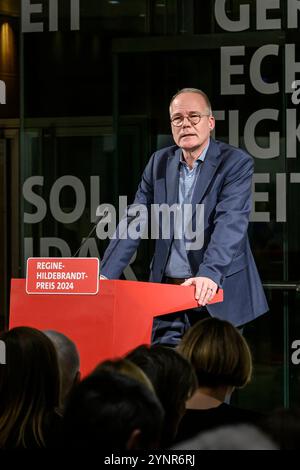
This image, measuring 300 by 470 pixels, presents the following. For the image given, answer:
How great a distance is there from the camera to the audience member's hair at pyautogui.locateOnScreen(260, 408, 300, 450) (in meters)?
3.03

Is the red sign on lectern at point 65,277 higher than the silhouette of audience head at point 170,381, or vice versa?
the red sign on lectern at point 65,277

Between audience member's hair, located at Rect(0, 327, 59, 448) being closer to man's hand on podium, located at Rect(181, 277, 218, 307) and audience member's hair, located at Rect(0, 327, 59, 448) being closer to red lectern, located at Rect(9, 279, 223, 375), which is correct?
red lectern, located at Rect(9, 279, 223, 375)

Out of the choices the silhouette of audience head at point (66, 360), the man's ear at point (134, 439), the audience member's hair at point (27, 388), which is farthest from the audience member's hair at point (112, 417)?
the silhouette of audience head at point (66, 360)

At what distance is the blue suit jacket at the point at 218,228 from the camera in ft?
15.6

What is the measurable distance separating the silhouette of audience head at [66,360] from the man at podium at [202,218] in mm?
506

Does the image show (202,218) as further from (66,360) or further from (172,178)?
(66,360)

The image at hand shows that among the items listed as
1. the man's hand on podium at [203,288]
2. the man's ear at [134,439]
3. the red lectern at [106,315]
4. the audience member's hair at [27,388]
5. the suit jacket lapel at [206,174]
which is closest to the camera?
the man's ear at [134,439]

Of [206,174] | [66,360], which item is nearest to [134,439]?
[66,360]

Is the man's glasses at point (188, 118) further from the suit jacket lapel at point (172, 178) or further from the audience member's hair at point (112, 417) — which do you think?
the audience member's hair at point (112, 417)

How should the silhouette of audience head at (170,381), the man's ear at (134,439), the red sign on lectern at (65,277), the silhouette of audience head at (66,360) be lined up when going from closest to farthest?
the man's ear at (134,439) → the silhouette of audience head at (170,381) → the silhouette of audience head at (66,360) → the red sign on lectern at (65,277)

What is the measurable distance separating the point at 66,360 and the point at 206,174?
1087mm

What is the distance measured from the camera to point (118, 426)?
2844 millimetres

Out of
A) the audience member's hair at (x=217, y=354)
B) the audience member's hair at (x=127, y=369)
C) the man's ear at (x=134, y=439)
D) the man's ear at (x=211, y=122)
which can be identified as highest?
the man's ear at (x=211, y=122)

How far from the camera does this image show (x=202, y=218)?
4.79 m
